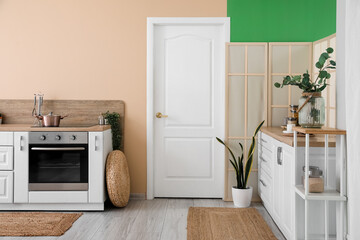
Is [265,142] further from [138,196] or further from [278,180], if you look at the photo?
[138,196]

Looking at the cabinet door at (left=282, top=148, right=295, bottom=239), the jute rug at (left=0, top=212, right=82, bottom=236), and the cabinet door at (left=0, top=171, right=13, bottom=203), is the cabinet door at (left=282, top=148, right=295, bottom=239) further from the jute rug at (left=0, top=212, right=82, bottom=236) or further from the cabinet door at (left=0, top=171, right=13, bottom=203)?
the cabinet door at (left=0, top=171, right=13, bottom=203)

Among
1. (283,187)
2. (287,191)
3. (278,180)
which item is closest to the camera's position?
(287,191)

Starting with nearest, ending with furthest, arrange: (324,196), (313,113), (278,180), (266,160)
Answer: (324,196) → (313,113) → (278,180) → (266,160)

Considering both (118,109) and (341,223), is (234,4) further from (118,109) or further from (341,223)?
(341,223)

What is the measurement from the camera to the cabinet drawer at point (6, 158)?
164 inches

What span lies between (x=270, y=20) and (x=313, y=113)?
195cm

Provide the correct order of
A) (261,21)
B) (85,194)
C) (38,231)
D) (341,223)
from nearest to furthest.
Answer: (341,223) < (38,231) < (85,194) < (261,21)

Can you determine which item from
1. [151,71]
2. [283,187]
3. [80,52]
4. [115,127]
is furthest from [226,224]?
[80,52]

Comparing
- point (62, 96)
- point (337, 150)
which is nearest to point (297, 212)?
point (337, 150)

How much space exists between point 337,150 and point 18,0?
3846mm

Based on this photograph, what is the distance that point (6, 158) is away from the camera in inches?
164

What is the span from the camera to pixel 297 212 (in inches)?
115

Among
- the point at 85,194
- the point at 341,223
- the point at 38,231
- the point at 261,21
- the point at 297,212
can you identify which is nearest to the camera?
the point at 341,223

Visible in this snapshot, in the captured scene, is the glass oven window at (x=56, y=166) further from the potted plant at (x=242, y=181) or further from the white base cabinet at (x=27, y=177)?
the potted plant at (x=242, y=181)
